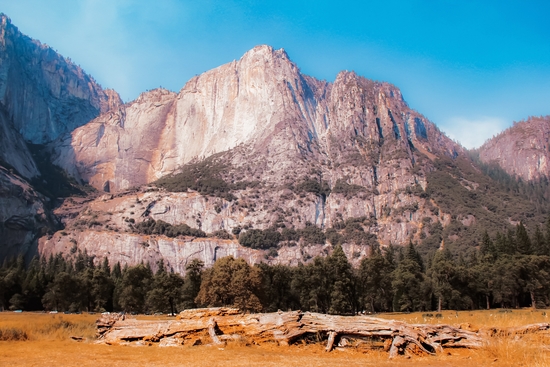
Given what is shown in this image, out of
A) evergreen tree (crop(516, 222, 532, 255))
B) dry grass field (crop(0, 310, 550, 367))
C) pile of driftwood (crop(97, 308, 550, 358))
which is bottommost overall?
dry grass field (crop(0, 310, 550, 367))

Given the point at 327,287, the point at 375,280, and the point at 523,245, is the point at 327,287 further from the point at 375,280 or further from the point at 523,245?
the point at 523,245

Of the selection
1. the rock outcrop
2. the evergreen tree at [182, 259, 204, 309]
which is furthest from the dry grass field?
the rock outcrop

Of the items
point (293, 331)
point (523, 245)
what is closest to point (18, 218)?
point (523, 245)

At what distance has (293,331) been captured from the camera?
69.7 ft

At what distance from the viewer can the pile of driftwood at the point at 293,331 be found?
1917 centimetres

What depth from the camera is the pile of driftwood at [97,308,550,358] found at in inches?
755

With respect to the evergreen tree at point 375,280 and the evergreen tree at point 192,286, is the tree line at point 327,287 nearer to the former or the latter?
the evergreen tree at point 192,286

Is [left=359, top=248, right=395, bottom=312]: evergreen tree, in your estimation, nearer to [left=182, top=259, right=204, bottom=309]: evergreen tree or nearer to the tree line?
the tree line

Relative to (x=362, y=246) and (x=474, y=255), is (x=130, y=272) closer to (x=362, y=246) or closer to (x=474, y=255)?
(x=474, y=255)

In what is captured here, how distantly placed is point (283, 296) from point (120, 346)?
197 feet

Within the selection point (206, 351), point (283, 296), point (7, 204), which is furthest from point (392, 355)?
point (7, 204)

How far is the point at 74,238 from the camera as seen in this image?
172 meters

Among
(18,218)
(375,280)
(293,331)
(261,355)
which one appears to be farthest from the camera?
(18,218)

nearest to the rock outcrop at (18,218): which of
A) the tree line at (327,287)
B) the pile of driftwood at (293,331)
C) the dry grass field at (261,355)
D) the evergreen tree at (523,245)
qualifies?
the tree line at (327,287)
